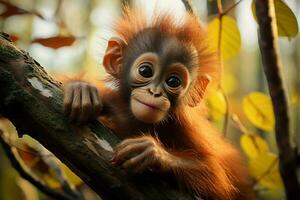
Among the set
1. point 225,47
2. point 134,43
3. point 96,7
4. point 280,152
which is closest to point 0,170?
point 134,43

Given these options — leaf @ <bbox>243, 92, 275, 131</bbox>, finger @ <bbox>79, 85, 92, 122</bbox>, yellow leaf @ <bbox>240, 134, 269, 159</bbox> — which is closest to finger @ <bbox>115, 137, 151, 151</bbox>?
finger @ <bbox>79, 85, 92, 122</bbox>

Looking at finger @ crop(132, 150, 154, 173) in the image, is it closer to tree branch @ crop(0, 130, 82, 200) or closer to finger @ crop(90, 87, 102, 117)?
finger @ crop(90, 87, 102, 117)

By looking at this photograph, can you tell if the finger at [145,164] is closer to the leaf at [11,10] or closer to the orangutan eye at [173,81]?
the orangutan eye at [173,81]

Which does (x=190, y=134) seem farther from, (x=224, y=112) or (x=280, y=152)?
(x=280, y=152)

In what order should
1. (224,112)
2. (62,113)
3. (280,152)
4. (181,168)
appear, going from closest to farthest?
(280,152)
(62,113)
(181,168)
(224,112)

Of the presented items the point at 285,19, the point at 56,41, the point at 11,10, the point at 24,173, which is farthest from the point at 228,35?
the point at 24,173

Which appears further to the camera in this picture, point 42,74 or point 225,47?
point 225,47
